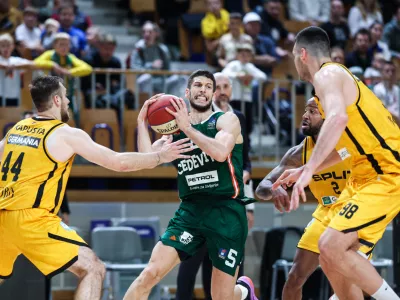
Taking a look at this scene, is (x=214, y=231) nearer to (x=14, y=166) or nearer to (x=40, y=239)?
(x=40, y=239)

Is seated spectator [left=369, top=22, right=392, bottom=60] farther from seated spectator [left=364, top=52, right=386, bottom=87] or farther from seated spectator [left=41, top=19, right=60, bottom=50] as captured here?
seated spectator [left=41, top=19, right=60, bottom=50]

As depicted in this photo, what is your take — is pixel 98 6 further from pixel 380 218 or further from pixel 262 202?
→ pixel 380 218

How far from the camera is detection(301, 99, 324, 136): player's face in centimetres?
709

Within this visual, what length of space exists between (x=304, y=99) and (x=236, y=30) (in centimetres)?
152

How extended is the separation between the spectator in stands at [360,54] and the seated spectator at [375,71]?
6.2 inches

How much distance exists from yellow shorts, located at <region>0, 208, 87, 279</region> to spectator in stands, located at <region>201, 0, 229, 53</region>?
24.9 ft

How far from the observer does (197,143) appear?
643 cm

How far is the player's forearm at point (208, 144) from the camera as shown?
641 centimetres

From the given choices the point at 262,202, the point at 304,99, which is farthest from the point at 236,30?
the point at 262,202

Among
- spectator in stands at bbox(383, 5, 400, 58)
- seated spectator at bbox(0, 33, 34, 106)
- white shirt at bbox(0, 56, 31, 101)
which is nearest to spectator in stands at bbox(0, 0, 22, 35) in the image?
seated spectator at bbox(0, 33, 34, 106)

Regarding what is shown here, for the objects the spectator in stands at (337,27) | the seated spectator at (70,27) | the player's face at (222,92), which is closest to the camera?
the player's face at (222,92)

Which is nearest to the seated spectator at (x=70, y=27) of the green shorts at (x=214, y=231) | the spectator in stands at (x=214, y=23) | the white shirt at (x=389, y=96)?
the spectator in stands at (x=214, y=23)

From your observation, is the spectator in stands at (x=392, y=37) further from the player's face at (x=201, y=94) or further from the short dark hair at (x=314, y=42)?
the short dark hair at (x=314, y=42)

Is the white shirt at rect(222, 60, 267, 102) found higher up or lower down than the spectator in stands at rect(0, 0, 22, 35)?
lower down
